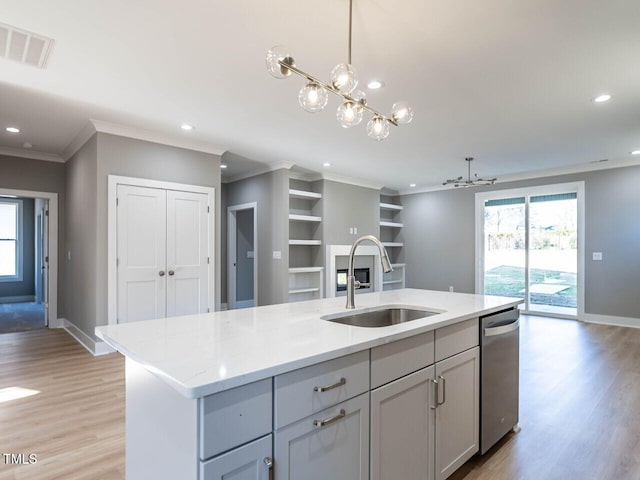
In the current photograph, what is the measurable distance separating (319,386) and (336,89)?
57.7 inches

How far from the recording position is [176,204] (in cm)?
446

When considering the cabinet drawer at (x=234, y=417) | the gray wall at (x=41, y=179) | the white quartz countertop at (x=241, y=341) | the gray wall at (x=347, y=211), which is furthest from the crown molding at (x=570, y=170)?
the gray wall at (x=41, y=179)

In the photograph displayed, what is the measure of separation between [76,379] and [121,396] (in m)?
0.72

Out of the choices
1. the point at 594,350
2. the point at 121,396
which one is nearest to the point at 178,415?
the point at 121,396

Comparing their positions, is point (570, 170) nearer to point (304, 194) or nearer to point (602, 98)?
point (602, 98)

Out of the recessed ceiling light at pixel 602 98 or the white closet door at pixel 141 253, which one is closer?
the recessed ceiling light at pixel 602 98

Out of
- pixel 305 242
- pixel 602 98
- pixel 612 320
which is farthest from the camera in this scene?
pixel 305 242

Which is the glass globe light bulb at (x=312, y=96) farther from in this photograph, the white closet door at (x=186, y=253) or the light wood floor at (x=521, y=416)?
the white closet door at (x=186, y=253)

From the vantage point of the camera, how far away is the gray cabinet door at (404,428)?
4.58 ft

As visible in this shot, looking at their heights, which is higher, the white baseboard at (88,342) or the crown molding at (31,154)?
the crown molding at (31,154)

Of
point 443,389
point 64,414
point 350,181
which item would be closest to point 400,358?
point 443,389

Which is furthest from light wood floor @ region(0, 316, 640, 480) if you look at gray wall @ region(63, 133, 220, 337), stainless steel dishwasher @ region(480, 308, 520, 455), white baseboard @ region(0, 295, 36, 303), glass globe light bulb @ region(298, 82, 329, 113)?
Result: white baseboard @ region(0, 295, 36, 303)

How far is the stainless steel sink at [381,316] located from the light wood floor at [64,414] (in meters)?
1.51

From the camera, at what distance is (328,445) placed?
3.97 ft
